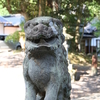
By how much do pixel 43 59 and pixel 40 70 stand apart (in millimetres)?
136

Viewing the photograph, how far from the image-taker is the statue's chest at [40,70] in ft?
8.11

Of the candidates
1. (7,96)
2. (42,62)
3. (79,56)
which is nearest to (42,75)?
(42,62)

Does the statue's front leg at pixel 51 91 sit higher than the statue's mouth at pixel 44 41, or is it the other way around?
the statue's mouth at pixel 44 41

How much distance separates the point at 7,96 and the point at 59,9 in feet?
18.4

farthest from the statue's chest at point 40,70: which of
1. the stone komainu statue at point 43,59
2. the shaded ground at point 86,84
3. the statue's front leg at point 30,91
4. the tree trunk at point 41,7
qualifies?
the tree trunk at point 41,7

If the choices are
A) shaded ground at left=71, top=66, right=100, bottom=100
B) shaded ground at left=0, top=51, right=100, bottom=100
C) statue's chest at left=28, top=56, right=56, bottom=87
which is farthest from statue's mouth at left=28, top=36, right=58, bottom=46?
shaded ground at left=71, top=66, right=100, bottom=100

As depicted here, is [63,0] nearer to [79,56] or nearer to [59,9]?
[59,9]

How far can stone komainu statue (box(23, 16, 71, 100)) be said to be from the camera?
93.8 inches

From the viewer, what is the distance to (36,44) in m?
2.37

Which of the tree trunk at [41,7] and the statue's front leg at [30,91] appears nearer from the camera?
the statue's front leg at [30,91]

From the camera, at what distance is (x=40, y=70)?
8.11ft

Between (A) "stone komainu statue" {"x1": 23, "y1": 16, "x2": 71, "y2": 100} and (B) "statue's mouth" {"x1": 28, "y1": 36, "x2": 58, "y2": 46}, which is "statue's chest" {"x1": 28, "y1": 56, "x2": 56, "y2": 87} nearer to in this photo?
(A) "stone komainu statue" {"x1": 23, "y1": 16, "x2": 71, "y2": 100}

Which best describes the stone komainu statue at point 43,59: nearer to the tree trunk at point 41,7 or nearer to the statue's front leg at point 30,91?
the statue's front leg at point 30,91

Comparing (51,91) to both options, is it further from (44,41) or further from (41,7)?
(41,7)
